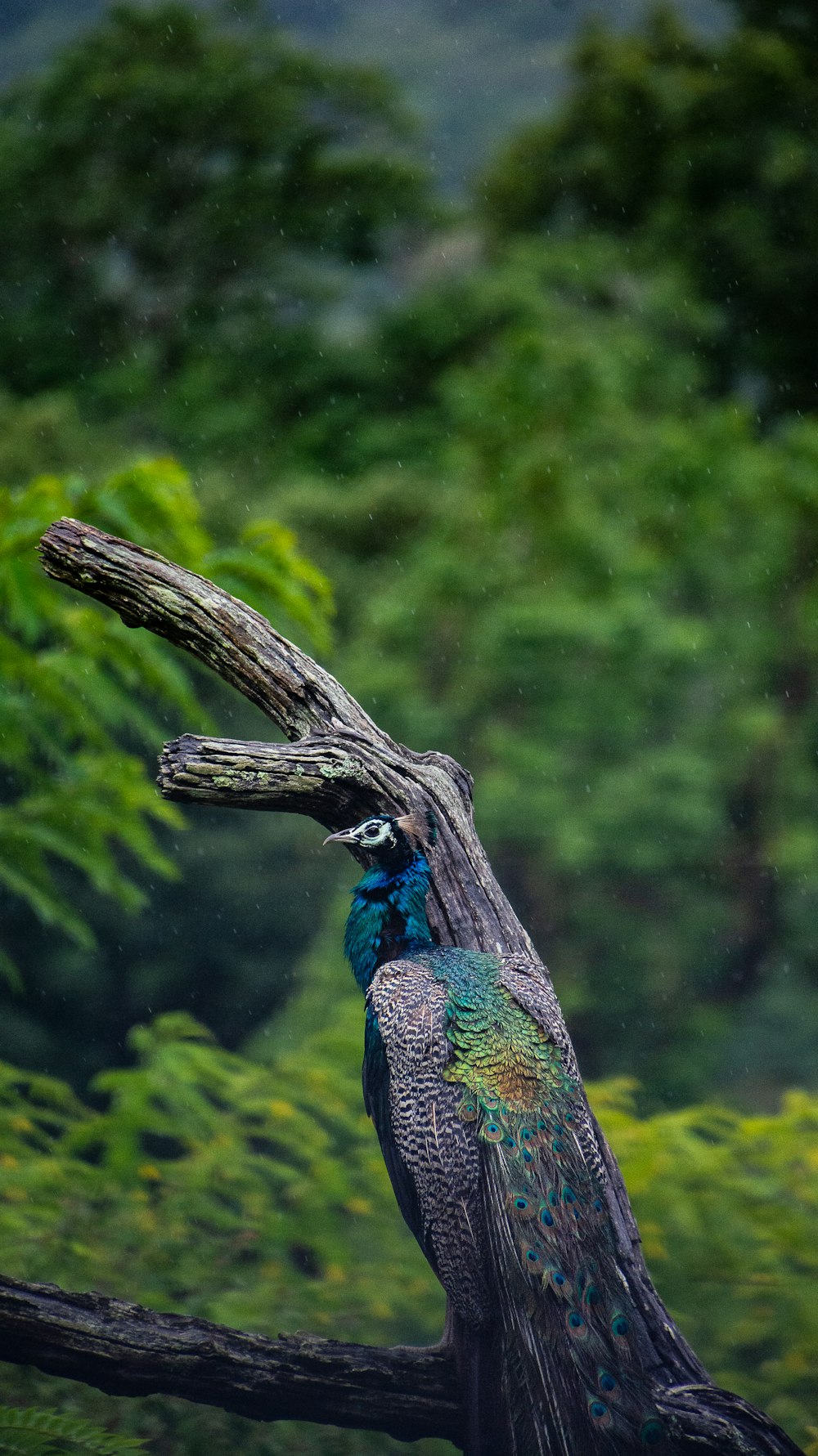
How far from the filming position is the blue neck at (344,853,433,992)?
7.28 ft

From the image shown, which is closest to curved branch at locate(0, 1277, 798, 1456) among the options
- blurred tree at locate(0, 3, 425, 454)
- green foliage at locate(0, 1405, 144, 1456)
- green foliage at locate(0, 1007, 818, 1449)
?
green foliage at locate(0, 1405, 144, 1456)

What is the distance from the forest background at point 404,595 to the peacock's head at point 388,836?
94 cm

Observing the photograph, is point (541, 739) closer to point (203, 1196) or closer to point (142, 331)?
point (203, 1196)

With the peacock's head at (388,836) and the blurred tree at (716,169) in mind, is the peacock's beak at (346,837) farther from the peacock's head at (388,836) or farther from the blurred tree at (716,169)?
the blurred tree at (716,169)

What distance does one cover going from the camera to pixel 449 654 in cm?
591

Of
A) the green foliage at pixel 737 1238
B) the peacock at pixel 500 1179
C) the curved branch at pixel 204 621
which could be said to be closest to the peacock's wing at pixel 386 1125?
the peacock at pixel 500 1179

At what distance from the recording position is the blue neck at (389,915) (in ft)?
7.28

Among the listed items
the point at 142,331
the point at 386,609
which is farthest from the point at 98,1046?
the point at 142,331

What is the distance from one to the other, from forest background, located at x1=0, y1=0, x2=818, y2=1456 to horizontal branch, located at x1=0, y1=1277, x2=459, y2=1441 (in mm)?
866

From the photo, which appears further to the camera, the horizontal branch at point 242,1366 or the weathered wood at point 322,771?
the horizontal branch at point 242,1366

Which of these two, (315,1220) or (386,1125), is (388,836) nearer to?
(386,1125)

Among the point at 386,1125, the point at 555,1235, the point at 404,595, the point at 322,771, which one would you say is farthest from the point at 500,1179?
the point at 404,595

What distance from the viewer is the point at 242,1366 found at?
2238mm

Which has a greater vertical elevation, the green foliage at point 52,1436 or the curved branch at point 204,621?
the curved branch at point 204,621
